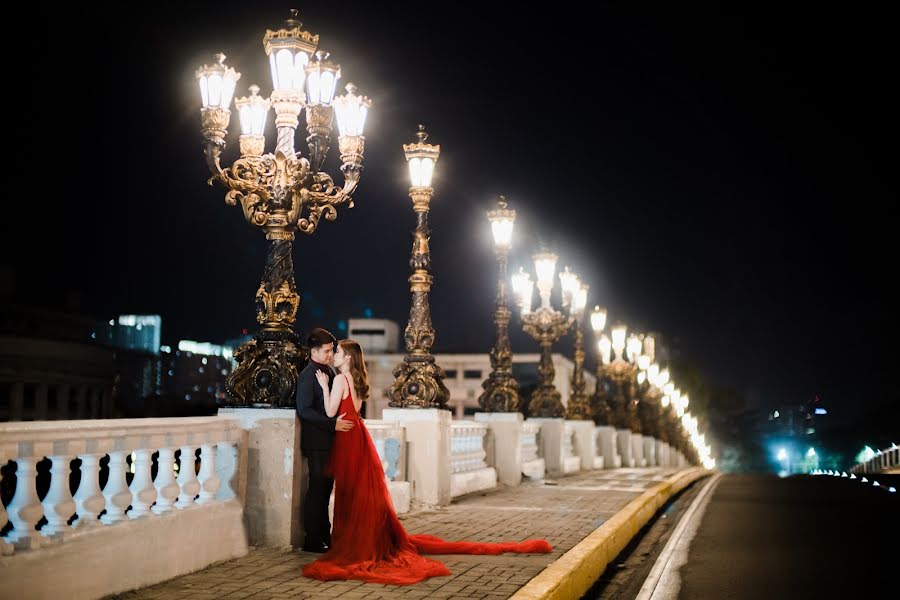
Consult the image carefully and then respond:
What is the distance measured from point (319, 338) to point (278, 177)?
2.07 meters

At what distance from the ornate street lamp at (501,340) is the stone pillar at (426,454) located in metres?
4.83

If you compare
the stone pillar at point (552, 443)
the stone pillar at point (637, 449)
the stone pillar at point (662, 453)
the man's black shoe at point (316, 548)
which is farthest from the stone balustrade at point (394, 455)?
the stone pillar at point (662, 453)

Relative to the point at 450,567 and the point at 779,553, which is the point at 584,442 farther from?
the point at 450,567

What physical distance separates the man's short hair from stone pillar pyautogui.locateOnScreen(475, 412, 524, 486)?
11387mm

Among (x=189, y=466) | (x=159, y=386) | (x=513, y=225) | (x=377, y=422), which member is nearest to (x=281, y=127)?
(x=189, y=466)

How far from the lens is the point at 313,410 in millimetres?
10281

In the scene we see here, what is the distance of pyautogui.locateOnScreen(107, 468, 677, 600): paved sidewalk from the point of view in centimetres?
803

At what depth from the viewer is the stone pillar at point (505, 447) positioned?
70.1 ft

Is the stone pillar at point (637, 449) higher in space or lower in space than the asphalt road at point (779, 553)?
higher

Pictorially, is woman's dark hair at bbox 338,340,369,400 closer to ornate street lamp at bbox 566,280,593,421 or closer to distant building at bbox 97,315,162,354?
ornate street lamp at bbox 566,280,593,421

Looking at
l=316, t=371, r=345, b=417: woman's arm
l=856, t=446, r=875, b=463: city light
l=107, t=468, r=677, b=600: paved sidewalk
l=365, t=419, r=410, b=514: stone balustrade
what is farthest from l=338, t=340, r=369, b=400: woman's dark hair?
l=856, t=446, r=875, b=463: city light

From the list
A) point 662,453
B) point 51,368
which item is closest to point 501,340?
point 662,453

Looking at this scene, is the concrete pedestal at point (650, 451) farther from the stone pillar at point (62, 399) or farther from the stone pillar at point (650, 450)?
the stone pillar at point (62, 399)

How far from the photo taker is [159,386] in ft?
446
